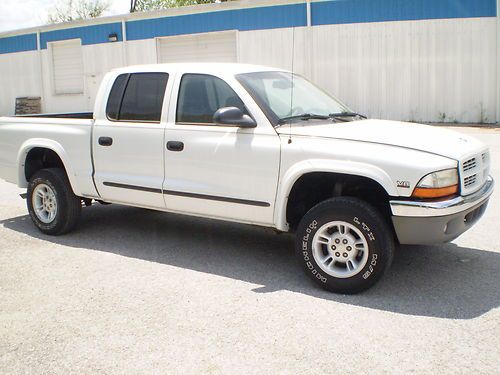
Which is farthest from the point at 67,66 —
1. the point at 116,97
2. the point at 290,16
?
the point at 116,97

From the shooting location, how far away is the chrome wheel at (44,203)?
6.55 m

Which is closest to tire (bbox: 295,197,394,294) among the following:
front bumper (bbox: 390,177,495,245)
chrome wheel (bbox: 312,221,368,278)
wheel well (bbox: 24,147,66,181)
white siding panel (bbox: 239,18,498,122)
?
chrome wheel (bbox: 312,221,368,278)

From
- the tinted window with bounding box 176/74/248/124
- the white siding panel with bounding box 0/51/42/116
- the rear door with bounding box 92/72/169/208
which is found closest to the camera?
the tinted window with bounding box 176/74/248/124

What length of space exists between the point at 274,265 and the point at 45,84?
24.6 meters

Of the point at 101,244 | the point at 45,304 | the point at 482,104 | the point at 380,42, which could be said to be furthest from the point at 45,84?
the point at 45,304

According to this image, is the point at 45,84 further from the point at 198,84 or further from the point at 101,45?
the point at 198,84

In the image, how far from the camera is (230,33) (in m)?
21.8

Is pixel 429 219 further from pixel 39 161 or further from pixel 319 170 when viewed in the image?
pixel 39 161

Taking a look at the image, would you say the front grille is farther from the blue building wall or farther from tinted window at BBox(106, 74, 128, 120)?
the blue building wall

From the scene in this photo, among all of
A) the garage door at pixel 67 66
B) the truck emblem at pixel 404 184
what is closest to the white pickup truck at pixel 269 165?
the truck emblem at pixel 404 184

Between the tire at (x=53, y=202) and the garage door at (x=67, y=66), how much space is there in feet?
67.5

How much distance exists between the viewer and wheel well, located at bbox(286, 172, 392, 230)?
15.6ft

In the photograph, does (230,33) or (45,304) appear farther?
(230,33)

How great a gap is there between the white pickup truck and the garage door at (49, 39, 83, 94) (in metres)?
20.6
